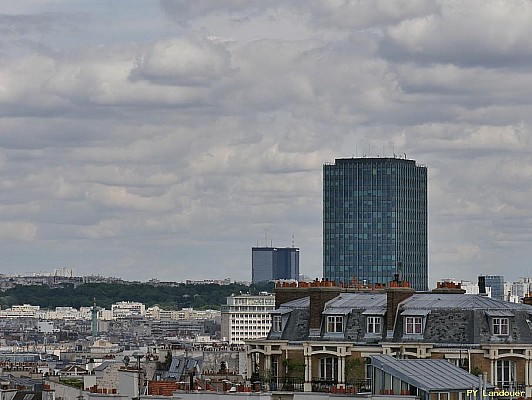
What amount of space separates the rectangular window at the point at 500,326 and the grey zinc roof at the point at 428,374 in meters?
6.49

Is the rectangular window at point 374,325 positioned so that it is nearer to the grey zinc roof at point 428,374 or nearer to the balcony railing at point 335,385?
the balcony railing at point 335,385

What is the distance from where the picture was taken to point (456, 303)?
79.4m

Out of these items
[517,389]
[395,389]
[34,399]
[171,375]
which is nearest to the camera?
[395,389]

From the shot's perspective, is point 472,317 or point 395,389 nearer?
point 395,389

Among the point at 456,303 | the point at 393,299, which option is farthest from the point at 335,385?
the point at 456,303

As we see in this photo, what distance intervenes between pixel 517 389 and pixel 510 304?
5751 mm

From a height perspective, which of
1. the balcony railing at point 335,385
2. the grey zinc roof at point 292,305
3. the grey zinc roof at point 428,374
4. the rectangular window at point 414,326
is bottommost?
the balcony railing at point 335,385

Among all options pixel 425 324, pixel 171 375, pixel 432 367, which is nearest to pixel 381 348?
pixel 425 324

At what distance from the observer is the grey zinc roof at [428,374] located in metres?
65.2

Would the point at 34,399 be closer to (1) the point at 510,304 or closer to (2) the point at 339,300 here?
(2) the point at 339,300

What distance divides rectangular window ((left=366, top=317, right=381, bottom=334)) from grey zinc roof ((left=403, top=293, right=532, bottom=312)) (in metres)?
1.21

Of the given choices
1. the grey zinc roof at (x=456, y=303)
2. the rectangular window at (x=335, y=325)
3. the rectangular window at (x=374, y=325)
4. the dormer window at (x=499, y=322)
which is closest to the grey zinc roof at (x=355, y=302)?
the rectangular window at (x=335, y=325)

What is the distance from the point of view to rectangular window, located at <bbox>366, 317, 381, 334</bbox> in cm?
7956

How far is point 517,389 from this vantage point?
7506 cm
